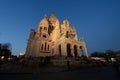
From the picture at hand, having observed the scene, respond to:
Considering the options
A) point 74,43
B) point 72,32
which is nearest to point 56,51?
point 74,43

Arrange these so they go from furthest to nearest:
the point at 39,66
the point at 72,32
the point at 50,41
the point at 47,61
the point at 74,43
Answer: the point at 72,32 < the point at 50,41 < the point at 74,43 < the point at 47,61 < the point at 39,66

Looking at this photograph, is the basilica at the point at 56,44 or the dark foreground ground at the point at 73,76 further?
the basilica at the point at 56,44

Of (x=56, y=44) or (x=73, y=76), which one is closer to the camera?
(x=73, y=76)

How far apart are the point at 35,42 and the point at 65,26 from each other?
16.0 m

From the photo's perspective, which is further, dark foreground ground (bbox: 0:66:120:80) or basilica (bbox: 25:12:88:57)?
basilica (bbox: 25:12:88:57)

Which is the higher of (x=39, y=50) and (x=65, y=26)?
(x=65, y=26)

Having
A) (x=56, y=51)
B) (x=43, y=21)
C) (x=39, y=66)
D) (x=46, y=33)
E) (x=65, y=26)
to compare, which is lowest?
(x=39, y=66)

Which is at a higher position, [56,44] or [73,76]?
[56,44]

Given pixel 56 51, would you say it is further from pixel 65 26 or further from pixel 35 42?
pixel 65 26

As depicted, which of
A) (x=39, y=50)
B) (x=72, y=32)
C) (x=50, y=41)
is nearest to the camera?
(x=39, y=50)

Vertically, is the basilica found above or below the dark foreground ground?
above

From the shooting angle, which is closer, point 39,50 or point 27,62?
point 27,62

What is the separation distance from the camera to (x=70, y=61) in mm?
23328

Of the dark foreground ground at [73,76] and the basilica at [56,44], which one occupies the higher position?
Answer: the basilica at [56,44]
